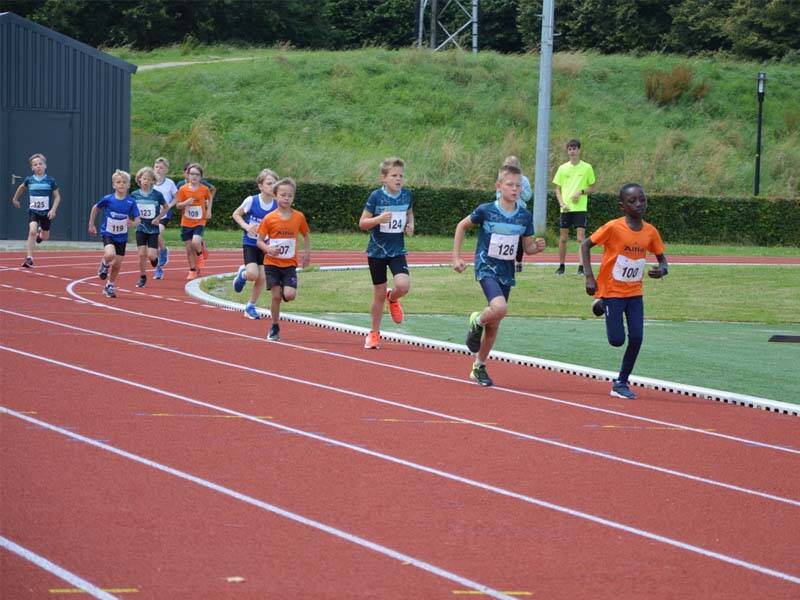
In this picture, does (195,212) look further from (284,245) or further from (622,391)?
(622,391)

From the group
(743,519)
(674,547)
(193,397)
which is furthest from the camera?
(193,397)

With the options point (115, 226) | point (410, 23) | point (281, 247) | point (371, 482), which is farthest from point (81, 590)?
point (410, 23)

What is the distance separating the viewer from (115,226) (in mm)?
19109

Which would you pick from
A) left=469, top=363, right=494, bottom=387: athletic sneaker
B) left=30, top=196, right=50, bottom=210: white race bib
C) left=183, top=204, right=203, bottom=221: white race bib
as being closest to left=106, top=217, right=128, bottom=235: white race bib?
left=183, top=204, right=203, bottom=221: white race bib

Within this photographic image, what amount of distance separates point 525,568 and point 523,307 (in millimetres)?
13081

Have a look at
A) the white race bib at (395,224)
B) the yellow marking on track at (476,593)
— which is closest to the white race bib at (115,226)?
the white race bib at (395,224)

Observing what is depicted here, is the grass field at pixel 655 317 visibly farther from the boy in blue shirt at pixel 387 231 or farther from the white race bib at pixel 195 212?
the boy in blue shirt at pixel 387 231

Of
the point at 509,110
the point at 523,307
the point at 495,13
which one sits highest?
the point at 495,13

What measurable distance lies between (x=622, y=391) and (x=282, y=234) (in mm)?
4659

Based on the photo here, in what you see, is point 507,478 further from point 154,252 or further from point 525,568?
point 154,252

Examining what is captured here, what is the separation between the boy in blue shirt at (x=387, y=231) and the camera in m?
13.7

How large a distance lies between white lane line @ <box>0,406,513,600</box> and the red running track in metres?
0.02

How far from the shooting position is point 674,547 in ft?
Answer: 21.4

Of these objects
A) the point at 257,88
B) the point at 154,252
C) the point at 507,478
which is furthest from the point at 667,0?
the point at 507,478
